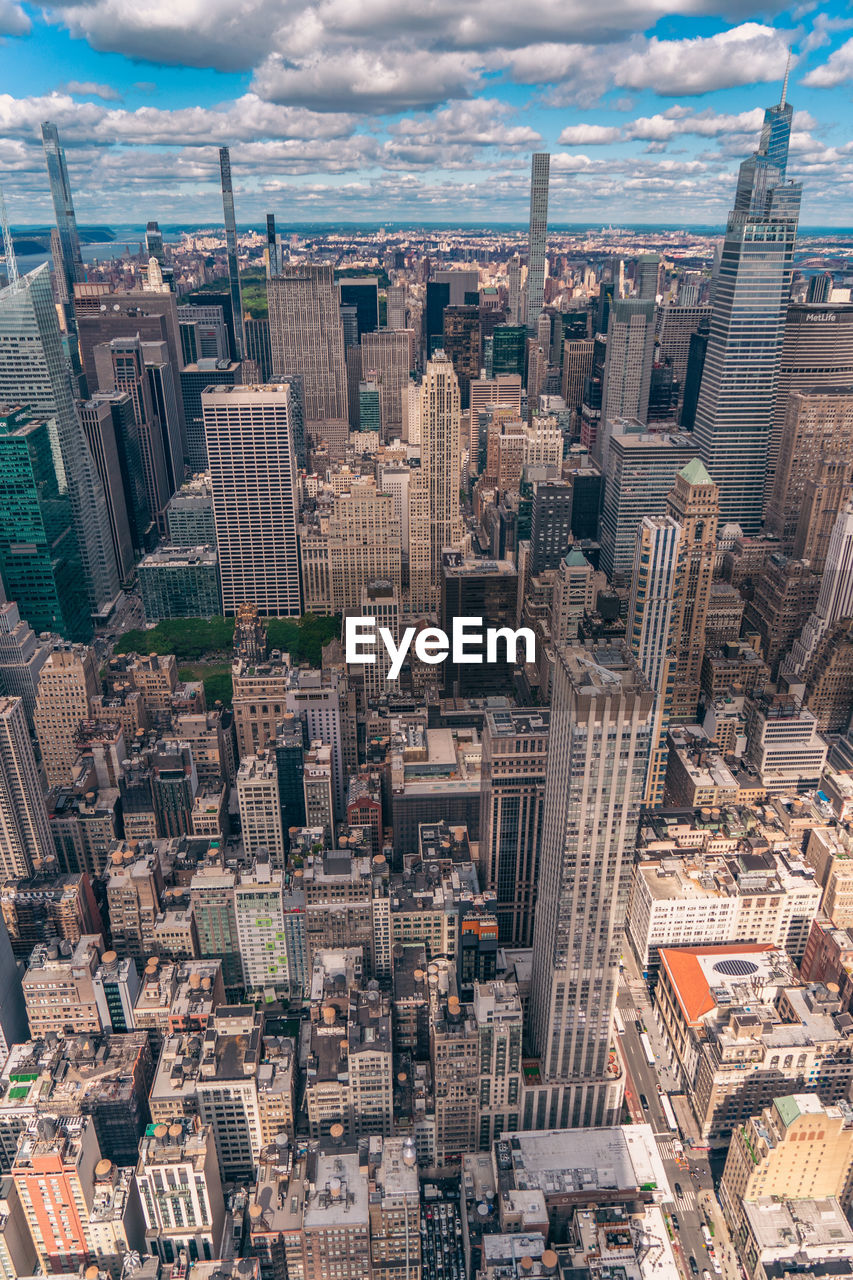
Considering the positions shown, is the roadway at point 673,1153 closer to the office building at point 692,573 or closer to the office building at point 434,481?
the office building at point 692,573

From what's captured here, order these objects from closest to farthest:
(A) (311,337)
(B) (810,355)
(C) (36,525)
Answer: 1. (C) (36,525)
2. (B) (810,355)
3. (A) (311,337)

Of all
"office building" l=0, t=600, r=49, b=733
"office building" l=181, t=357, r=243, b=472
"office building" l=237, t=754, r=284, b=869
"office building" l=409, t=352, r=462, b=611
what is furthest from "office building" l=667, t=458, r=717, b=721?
"office building" l=181, t=357, r=243, b=472

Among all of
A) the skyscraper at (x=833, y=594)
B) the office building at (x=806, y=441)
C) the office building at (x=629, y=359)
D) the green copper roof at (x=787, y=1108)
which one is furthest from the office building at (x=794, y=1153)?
the office building at (x=629, y=359)

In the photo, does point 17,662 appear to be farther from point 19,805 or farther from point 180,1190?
point 180,1190

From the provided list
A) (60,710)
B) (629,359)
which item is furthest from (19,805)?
(629,359)

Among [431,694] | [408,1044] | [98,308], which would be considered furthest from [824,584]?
[98,308]

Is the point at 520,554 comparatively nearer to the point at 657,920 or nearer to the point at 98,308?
the point at 657,920
